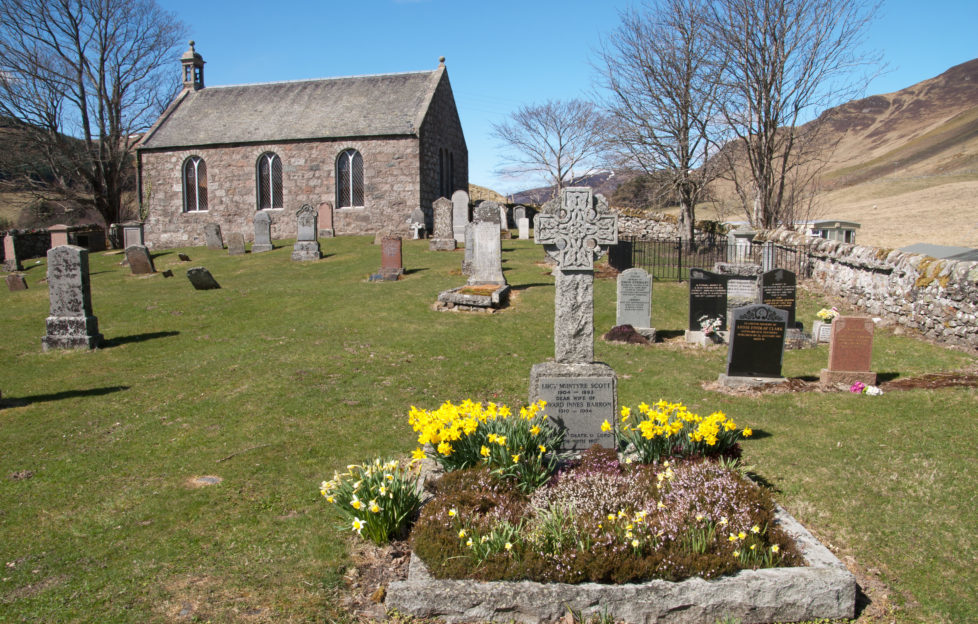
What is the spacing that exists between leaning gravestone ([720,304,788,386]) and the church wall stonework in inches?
884

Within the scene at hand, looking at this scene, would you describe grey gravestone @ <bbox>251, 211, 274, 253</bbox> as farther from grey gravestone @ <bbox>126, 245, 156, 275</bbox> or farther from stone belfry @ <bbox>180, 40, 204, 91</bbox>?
stone belfry @ <bbox>180, 40, 204, 91</bbox>

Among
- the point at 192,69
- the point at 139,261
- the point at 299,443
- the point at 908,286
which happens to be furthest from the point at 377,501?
the point at 192,69

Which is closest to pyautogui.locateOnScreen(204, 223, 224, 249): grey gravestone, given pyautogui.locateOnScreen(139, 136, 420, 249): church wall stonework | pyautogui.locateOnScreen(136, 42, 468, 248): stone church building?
pyautogui.locateOnScreen(139, 136, 420, 249): church wall stonework

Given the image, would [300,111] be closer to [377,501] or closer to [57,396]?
[57,396]

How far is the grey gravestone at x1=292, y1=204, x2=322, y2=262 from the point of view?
77.9ft

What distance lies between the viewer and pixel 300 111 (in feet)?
108

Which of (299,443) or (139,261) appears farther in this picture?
(139,261)

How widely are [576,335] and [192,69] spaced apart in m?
36.5

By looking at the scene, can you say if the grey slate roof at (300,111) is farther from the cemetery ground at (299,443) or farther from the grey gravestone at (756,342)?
the grey gravestone at (756,342)

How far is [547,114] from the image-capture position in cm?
4959

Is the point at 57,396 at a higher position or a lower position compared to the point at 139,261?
lower

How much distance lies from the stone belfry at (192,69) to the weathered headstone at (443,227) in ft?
67.4

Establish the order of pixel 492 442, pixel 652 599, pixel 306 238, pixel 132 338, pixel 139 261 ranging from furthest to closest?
pixel 306 238
pixel 139 261
pixel 132 338
pixel 492 442
pixel 652 599

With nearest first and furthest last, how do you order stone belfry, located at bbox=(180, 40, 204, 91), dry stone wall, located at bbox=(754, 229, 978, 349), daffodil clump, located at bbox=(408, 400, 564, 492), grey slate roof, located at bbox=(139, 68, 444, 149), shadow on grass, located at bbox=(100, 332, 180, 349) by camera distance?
daffodil clump, located at bbox=(408, 400, 564, 492) → dry stone wall, located at bbox=(754, 229, 978, 349) → shadow on grass, located at bbox=(100, 332, 180, 349) → grey slate roof, located at bbox=(139, 68, 444, 149) → stone belfry, located at bbox=(180, 40, 204, 91)
